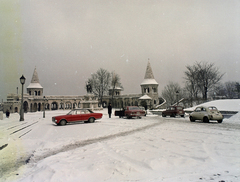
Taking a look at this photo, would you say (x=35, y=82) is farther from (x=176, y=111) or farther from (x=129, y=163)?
(x=129, y=163)

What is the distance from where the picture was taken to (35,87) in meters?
69.1

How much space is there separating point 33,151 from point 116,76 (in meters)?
62.0

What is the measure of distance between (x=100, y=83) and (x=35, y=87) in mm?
23383

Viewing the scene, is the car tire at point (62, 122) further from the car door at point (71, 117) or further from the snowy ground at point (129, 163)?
the snowy ground at point (129, 163)

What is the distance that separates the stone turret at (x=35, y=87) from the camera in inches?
2721

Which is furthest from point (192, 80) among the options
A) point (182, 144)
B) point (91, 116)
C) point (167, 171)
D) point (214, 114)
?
point (167, 171)

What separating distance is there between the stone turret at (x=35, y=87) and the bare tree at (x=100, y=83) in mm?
19363

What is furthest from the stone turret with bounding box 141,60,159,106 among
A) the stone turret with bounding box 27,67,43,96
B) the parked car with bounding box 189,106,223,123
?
the parked car with bounding box 189,106,223,123

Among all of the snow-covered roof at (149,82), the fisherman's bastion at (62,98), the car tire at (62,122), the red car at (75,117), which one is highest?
the snow-covered roof at (149,82)

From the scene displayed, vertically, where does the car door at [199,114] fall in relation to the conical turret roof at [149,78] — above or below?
below

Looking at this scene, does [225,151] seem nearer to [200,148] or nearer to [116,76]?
[200,148]

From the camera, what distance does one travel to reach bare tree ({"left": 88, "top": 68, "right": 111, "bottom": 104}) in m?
63.8

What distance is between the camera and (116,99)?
2832 inches

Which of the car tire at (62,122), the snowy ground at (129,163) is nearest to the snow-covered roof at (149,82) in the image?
the car tire at (62,122)
